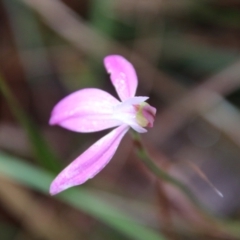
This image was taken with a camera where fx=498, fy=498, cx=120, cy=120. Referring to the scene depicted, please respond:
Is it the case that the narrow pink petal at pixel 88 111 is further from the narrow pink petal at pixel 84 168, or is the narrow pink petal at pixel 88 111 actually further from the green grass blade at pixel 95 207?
the green grass blade at pixel 95 207

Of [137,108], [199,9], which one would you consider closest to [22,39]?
[199,9]

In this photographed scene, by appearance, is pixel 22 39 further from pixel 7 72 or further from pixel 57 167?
pixel 57 167

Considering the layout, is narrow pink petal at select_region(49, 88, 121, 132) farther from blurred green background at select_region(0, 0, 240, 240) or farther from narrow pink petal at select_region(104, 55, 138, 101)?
blurred green background at select_region(0, 0, 240, 240)

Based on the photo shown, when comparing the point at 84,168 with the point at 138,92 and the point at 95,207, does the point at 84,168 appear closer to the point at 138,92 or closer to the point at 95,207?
the point at 95,207

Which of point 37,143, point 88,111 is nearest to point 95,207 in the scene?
point 37,143

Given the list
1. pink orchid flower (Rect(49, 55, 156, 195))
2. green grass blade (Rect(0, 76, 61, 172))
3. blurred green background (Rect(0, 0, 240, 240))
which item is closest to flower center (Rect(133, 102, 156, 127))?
pink orchid flower (Rect(49, 55, 156, 195))

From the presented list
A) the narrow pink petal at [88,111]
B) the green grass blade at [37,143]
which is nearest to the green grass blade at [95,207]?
the green grass blade at [37,143]

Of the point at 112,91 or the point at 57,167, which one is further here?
the point at 112,91
